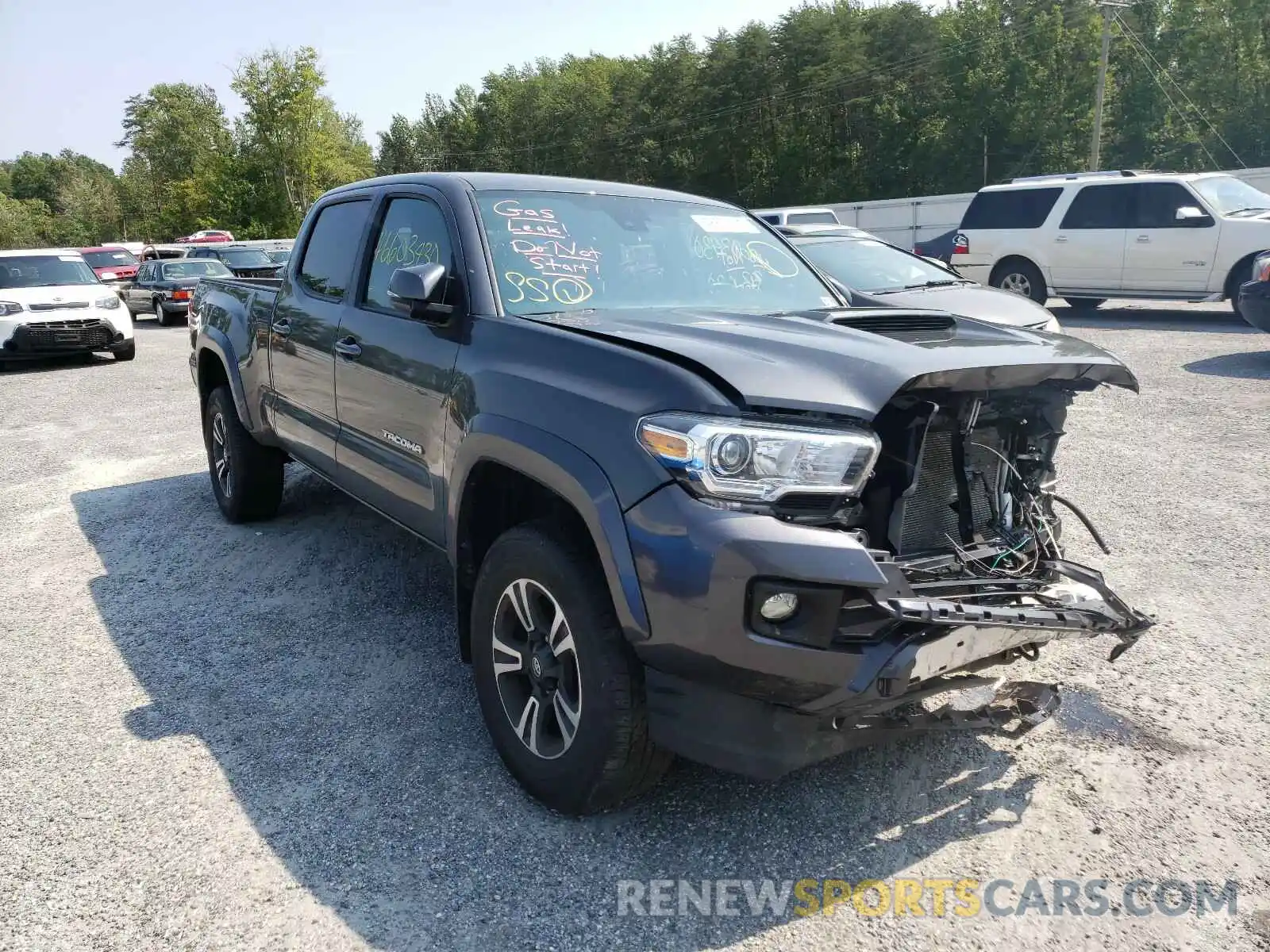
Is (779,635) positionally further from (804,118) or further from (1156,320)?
(804,118)

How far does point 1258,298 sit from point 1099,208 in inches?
184

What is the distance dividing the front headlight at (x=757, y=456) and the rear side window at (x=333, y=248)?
247 cm

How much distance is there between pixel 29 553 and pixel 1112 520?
20.9ft

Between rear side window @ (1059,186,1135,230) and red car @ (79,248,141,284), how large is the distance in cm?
2481

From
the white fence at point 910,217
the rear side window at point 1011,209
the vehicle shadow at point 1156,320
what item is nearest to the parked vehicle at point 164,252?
the white fence at point 910,217

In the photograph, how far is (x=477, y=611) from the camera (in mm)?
3186

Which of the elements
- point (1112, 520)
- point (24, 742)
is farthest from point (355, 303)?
point (1112, 520)

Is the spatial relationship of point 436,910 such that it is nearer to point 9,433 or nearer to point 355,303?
point 355,303

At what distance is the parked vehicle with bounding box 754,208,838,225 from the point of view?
16453mm

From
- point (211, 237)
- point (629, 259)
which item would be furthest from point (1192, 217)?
point (211, 237)

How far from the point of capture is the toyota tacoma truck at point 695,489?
7.88 ft

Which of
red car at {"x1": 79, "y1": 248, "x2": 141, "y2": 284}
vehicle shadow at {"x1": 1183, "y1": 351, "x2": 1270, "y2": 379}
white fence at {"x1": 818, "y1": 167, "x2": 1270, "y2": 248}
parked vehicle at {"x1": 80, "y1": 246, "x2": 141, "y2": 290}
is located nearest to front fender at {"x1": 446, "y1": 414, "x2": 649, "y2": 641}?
vehicle shadow at {"x1": 1183, "y1": 351, "x2": 1270, "y2": 379}

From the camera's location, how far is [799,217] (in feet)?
56.7

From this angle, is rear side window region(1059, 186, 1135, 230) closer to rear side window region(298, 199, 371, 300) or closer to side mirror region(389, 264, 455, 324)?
rear side window region(298, 199, 371, 300)
